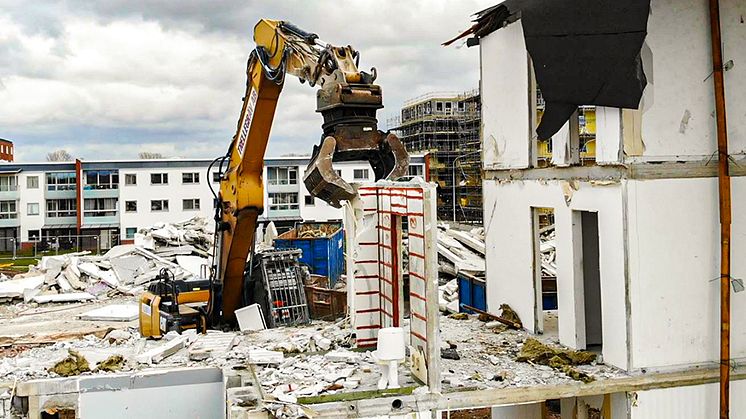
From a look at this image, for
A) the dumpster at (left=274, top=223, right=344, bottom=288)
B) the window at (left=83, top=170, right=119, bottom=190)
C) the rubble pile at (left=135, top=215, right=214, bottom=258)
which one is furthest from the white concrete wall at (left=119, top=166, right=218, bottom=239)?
the dumpster at (left=274, top=223, right=344, bottom=288)

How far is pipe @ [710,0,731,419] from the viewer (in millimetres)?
9097

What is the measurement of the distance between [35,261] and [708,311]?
39.5 metres

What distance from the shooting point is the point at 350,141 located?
33.8 feet

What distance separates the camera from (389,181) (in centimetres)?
989

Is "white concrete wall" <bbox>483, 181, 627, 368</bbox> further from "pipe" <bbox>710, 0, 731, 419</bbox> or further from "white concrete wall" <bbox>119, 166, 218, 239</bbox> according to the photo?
"white concrete wall" <bbox>119, 166, 218, 239</bbox>

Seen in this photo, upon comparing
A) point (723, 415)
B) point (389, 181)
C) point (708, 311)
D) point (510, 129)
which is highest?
point (510, 129)

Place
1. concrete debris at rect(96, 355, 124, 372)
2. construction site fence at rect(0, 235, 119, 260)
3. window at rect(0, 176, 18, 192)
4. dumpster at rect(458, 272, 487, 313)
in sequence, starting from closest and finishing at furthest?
concrete debris at rect(96, 355, 124, 372)
dumpster at rect(458, 272, 487, 313)
construction site fence at rect(0, 235, 119, 260)
window at rect(0, 176, 18, 192)

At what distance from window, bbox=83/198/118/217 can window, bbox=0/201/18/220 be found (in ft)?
17.1

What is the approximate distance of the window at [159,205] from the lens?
49.2 m

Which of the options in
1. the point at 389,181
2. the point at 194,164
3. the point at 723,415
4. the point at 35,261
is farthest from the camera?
the point at 194,164

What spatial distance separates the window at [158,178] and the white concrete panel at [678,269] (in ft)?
143

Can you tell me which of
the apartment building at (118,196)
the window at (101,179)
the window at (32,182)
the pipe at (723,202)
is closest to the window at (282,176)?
the apartment building at (118,196)

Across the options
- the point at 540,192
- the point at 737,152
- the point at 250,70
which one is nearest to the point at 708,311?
the point at 737,152

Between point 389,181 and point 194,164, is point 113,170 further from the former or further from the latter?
point 389,181
